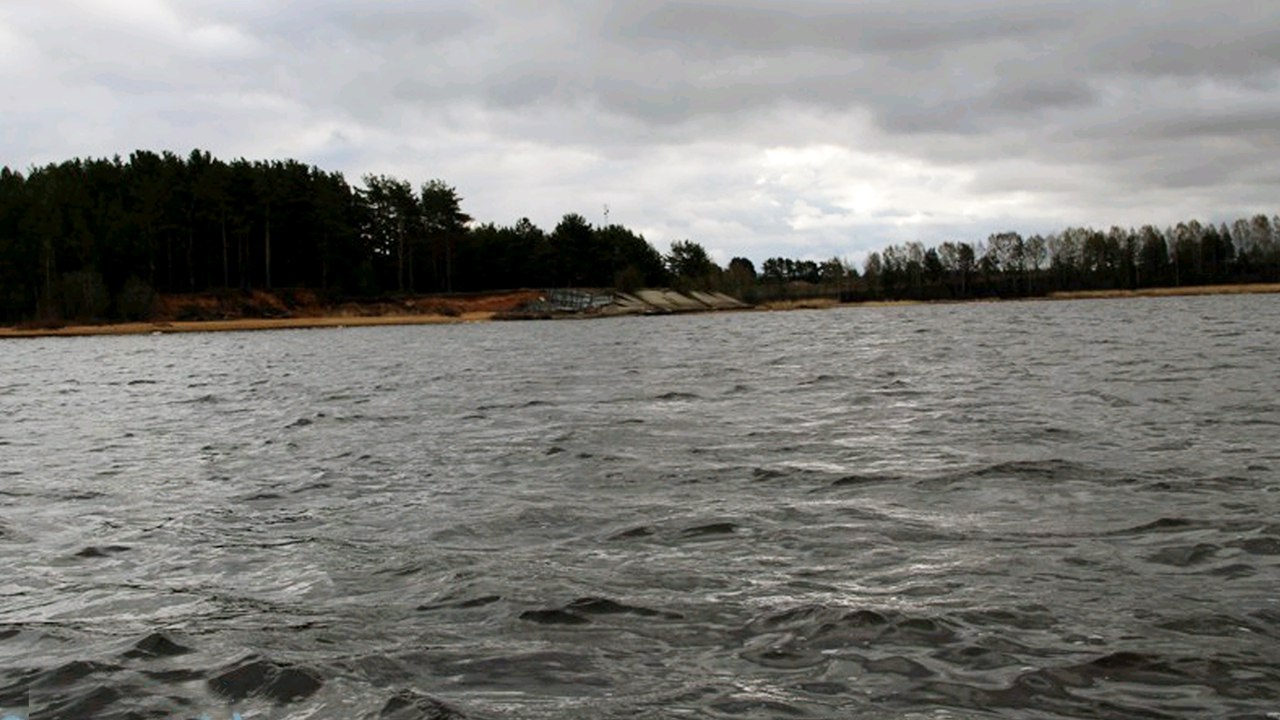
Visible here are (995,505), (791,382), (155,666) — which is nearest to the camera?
(155,666)

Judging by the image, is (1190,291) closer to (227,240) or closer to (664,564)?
(227,240)

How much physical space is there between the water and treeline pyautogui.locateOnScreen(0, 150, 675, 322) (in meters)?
97.8

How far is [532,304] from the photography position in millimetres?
135500

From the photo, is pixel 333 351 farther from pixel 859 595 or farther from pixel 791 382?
pixel 859 595

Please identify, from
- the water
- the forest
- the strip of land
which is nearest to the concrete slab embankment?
the forest

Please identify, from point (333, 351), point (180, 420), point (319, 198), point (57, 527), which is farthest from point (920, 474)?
point (319, 198)

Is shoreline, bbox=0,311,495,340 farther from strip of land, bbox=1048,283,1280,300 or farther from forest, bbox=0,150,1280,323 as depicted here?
strip of land, bbox=1048,283,1280,300

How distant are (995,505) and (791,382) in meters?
17.5

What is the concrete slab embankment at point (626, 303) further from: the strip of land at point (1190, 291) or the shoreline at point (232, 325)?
the strip of land at point (1190, 291)

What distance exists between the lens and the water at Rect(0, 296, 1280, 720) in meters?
6.21

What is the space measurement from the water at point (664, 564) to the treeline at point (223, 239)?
97.8 m

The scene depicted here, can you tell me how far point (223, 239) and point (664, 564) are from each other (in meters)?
117

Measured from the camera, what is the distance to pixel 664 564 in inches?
358

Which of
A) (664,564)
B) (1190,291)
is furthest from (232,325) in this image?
(1190,291)
